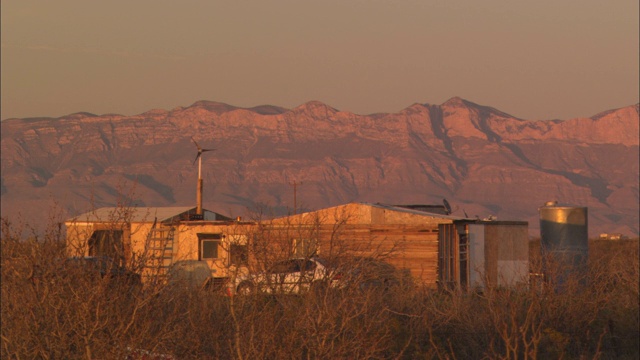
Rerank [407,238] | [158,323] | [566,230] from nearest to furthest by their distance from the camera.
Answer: [158,323]
[407,238]
[566,230]

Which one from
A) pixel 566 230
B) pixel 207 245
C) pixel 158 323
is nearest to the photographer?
pixel 158 323

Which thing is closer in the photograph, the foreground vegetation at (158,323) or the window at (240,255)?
the foreground vegetation at (158,323)

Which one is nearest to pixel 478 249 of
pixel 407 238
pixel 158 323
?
pixel 407 238

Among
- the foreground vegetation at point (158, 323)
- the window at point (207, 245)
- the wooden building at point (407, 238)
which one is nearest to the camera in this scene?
the foreground vegetation at point (158, 323)

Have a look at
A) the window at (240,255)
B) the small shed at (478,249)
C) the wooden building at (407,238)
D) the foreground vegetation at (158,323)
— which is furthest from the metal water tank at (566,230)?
the foreground vegetation at (158,323)

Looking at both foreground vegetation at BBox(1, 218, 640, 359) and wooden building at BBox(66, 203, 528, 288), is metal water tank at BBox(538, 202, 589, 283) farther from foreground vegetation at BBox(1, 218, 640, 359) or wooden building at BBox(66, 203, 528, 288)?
foreground vegetation at BBox(1, 218, 640, 359)

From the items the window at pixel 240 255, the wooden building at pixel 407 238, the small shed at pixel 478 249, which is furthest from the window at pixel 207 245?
the window at pixel 240 255

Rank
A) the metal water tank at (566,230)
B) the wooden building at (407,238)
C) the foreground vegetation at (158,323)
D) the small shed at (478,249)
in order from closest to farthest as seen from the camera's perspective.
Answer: the foreground vegetation at (158,323) < the wooden building at (407,238) < the small shed at (478,249) < the metal water tank at (566,230)

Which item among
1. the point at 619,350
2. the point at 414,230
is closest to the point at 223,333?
the point at 619,350

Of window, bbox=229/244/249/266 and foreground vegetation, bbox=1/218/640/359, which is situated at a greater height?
window, bbox=229/244/249/266

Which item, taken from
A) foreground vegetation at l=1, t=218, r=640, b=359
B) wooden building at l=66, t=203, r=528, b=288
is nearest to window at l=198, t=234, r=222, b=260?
wooden building at l=66, t=203, r=528, b=288

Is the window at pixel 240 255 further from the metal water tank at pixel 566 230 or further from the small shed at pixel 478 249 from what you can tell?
the metal water tank at pixel 566 230

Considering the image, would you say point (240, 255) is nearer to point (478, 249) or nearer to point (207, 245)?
point (207, 245)

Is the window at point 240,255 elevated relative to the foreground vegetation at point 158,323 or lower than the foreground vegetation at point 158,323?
elevated
